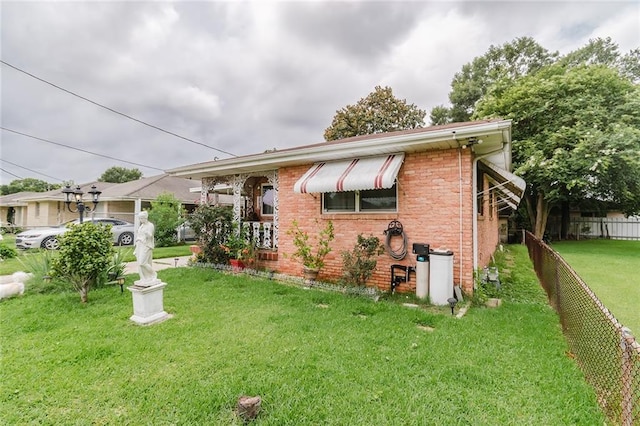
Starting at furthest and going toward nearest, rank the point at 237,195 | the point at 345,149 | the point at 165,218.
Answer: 1. the point at 165,218
2. the point at 237,195
3. the point at 345,149

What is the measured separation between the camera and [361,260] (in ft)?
25.9

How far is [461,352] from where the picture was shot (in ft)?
15.3

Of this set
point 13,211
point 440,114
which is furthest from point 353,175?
point 13,211

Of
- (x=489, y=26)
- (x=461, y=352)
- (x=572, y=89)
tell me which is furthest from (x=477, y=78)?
(x=461, y=352)

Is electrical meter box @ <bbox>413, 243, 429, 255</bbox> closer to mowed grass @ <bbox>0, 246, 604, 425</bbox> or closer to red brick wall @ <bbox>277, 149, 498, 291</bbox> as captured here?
red brick wall @ <bbox>277, 149, 498, 291</bbox>

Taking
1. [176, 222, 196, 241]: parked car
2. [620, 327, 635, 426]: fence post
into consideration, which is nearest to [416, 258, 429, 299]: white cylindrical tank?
[620, 327, 635, 426]: fence post

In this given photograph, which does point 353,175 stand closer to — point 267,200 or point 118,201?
point 267,200

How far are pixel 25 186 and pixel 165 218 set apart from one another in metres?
66.3

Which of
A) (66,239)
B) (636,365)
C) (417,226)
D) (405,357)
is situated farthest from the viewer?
(417,226)

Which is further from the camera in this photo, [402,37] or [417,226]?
[402,37]

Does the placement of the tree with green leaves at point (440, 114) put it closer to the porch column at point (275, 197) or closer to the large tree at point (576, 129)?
the large tree at point (576, 129)

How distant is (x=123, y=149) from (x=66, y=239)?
98.3 feet

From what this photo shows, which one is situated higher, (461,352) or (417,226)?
(417,226)

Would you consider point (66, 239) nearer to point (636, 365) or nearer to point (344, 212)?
point (344, 212)
